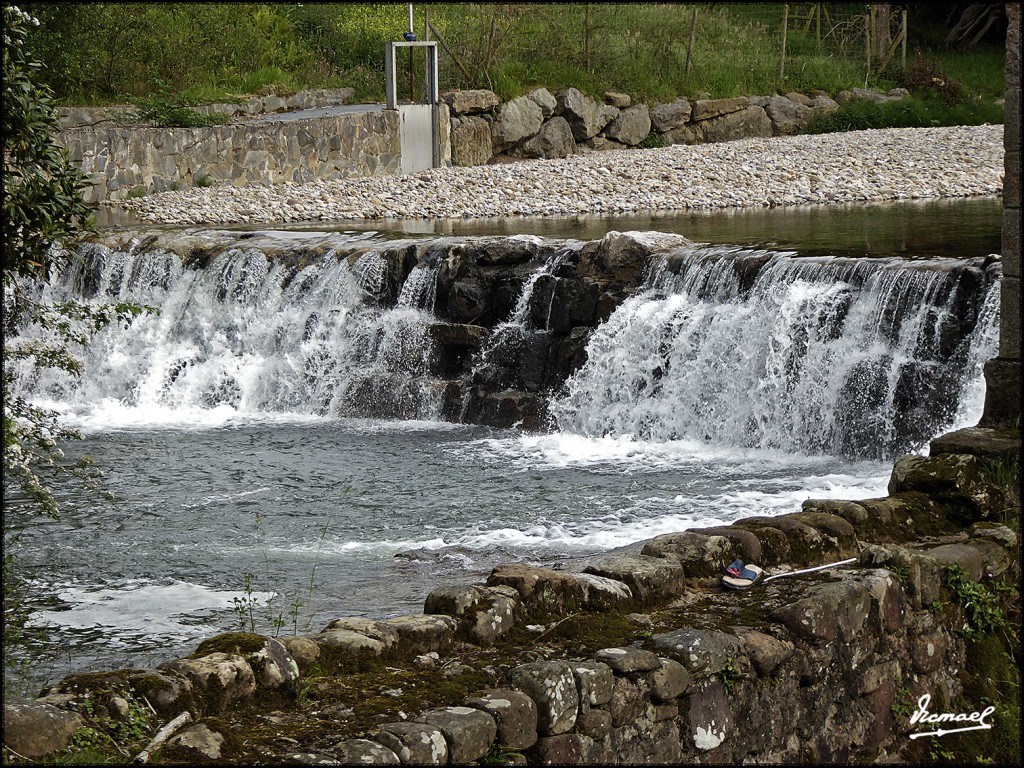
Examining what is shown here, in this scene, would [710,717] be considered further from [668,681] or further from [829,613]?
[829,613]

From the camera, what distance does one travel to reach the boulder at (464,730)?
12.4 ft

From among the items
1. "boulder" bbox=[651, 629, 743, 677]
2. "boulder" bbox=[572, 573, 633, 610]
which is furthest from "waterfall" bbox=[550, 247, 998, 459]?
"boulder" bbox=[651, 629, 743, 677]

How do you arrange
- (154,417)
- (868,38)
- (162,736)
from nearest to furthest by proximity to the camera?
1. (162,736)
2. (154,417)
3. (868,38)

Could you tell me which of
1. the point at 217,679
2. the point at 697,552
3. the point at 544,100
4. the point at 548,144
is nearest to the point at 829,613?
the point at 697,552

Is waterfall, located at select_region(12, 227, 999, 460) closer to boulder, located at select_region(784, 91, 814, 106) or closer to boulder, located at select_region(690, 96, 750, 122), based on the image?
boulder, located at select_region(690, 96, 750, 122)

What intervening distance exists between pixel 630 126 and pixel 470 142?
3.81m

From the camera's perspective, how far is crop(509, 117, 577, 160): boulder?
2584 cm

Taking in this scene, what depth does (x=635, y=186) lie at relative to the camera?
21250 mm

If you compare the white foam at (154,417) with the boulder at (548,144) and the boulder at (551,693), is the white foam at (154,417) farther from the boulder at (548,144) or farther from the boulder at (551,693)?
the boulder at (548,144)

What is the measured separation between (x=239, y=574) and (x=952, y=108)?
1008 inches

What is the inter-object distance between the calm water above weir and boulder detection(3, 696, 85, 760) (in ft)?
7.70

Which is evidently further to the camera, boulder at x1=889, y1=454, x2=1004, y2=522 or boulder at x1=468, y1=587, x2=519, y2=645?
boulder at x1=889, y1=454, x2=1004, y2=522

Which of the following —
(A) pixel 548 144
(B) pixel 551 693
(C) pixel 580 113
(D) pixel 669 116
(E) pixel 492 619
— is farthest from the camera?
(D) pixel 669 116

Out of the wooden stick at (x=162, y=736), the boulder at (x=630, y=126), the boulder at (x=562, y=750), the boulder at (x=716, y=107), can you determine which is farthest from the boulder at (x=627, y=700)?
the boulder at (x=716, y=107)
